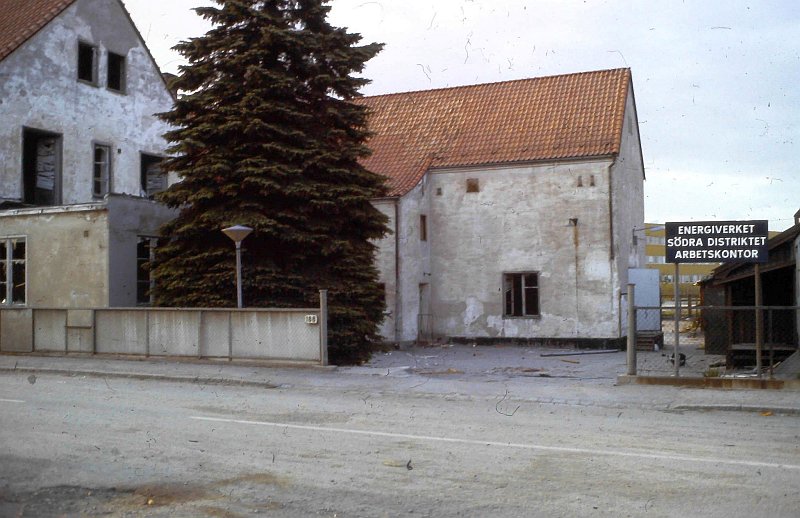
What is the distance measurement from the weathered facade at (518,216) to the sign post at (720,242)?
15.7 metres

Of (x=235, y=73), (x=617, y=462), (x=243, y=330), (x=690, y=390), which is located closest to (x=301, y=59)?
(x=235, y=73)

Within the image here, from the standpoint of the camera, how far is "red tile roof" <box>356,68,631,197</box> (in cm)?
3325

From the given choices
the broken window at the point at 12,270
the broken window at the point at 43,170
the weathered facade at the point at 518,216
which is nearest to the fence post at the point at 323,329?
the broken window at the point at 12,270

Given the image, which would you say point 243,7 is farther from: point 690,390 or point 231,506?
point 231,506

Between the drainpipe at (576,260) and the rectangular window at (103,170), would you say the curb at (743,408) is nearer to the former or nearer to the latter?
the drainpipe at (576,260)

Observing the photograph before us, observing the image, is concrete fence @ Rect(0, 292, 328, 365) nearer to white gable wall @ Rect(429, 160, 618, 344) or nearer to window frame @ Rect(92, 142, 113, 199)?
window frame @ Rect(92, 142, 113, 199)

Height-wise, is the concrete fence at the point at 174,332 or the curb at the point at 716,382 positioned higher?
the concrete fence at the point at 174,332

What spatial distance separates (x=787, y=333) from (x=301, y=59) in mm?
14355

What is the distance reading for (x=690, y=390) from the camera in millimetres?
15336

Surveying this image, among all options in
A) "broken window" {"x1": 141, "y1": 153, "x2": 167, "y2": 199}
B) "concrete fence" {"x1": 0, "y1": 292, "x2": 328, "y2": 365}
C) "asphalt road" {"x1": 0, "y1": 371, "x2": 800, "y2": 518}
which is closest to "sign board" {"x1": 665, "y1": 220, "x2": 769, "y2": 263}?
"asphalt road" {"x1": 0, "y1": 371, "x2": 800, "y2": 518}

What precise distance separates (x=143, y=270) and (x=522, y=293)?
14.7 meters

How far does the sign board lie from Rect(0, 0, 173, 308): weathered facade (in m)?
14.8

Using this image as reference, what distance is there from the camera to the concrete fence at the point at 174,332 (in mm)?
19297

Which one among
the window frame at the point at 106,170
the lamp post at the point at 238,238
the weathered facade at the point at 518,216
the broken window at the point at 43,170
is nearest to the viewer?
the lamp post at the point at 238,238
